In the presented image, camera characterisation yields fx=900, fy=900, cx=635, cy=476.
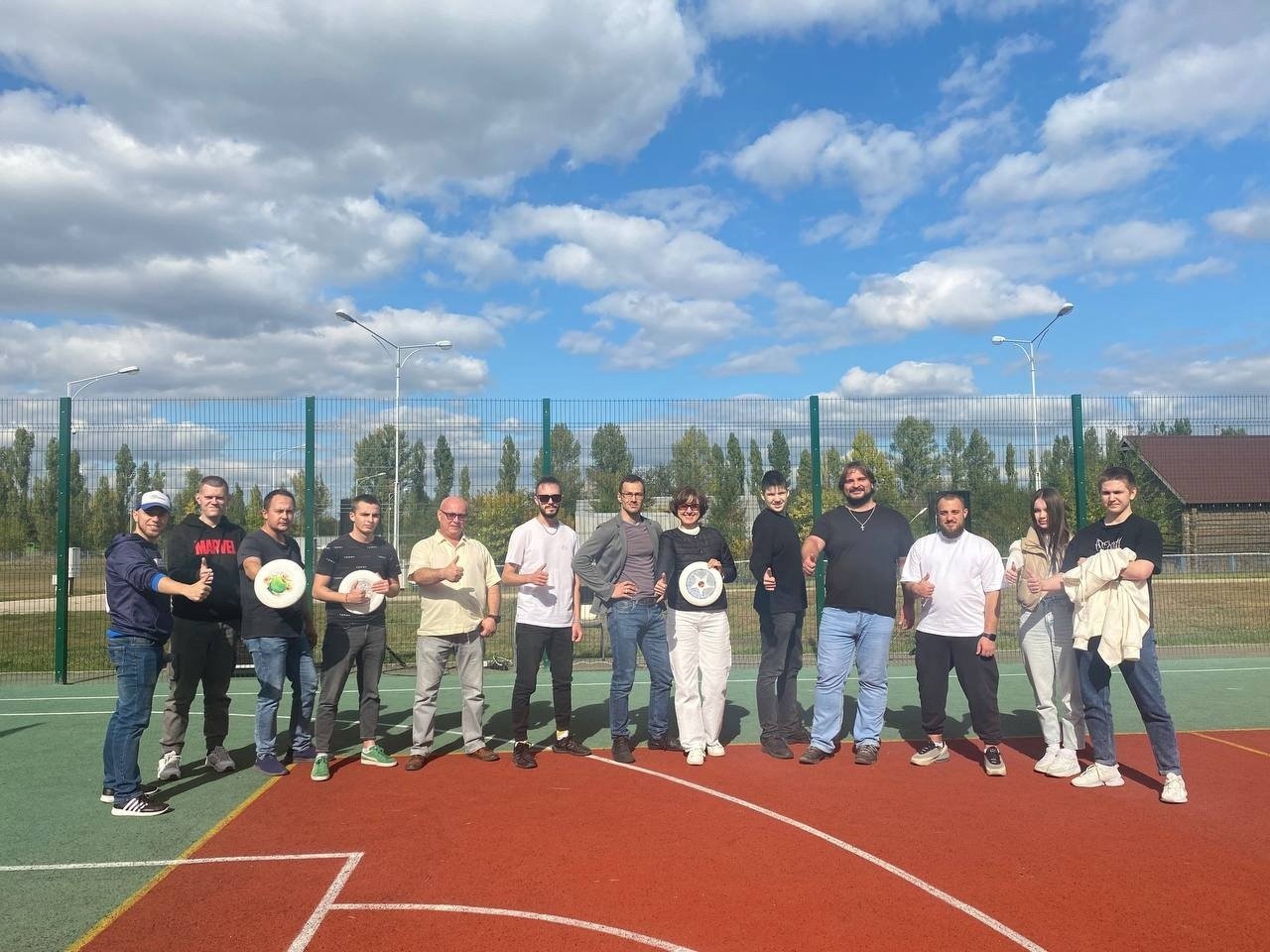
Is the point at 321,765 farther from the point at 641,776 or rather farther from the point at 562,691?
the point at 641,776

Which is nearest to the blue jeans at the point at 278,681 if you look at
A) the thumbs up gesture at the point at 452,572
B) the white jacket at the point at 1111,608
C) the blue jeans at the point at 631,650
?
the thumbs up gesture at the point at 452,572

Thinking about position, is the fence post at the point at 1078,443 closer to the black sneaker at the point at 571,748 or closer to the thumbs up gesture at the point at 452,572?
the black sneaker at the point at 571,748

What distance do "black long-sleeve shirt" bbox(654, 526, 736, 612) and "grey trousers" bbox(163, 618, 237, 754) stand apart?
3.27 metres

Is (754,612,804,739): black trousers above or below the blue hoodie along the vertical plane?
below

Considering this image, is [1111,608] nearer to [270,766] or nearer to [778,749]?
[778,749]

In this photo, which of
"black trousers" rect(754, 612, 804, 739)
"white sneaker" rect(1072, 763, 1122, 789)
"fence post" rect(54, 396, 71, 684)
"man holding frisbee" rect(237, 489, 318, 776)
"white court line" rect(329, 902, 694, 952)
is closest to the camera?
"white court line" rect(329, 902, 694, 952)

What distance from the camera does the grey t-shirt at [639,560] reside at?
682cm

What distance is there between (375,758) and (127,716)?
177 centimetres

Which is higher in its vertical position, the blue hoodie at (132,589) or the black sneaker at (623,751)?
the blue hoodie at (132,589)

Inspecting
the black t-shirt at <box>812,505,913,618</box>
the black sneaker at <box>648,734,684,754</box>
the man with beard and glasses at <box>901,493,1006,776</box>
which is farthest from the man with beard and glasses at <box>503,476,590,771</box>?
the man with beard and glasses at <box>901,493,1006,776</box>

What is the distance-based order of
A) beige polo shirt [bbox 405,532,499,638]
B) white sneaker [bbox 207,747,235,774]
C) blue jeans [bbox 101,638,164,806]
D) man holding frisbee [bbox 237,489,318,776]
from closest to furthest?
blue jeans [bbox 101,638,164,806]
man holding frisbee [bbox 237,489,318,776]
white sneaker [bbox 207,747,235,774]
beige polo shirt [bbox 405,532,499,638]

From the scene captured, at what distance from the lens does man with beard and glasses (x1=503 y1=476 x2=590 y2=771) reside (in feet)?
22.1

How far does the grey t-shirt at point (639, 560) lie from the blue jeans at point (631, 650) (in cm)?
16

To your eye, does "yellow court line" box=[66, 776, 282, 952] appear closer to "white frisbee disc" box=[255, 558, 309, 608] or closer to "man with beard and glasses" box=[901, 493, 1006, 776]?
"white frisbee disc" box=[255, 558, 309, 608]
